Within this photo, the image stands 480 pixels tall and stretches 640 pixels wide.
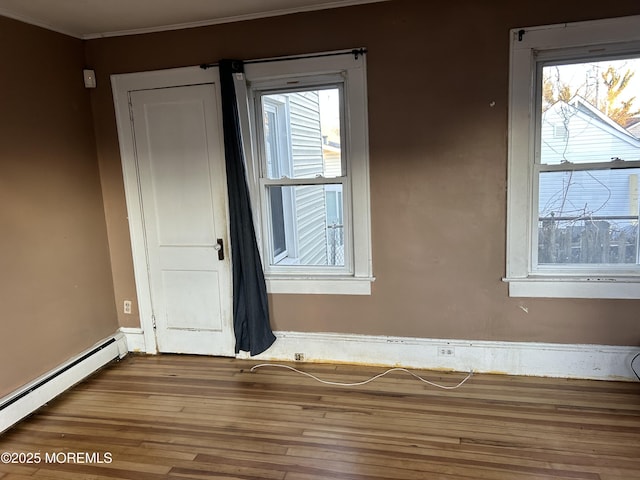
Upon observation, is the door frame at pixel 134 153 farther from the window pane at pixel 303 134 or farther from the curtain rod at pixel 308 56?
the window pane at pixel 303 134

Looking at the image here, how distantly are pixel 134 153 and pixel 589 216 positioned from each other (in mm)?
3239

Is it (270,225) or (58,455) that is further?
(270,225)

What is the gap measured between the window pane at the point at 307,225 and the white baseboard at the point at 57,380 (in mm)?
1470

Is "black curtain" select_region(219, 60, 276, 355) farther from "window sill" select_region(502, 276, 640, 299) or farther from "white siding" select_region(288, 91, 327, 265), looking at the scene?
"window sill" select_region(502, 276, 640, 299)

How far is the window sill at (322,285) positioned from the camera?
3.20m

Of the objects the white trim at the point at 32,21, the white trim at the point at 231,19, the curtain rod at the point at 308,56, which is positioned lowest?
the curtain rod at the point at 308,56

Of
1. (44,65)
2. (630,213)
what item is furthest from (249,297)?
(630,213)

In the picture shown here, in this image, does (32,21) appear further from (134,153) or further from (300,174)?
(300,174)

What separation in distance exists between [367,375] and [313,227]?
3.71 feet

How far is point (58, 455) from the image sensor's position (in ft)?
7.93

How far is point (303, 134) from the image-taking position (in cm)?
324

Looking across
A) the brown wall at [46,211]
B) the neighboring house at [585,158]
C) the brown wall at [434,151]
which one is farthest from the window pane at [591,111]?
the brown wall at [46,211]

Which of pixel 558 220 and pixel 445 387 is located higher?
pixel 558 220

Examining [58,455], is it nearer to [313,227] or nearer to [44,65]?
[313,227]
